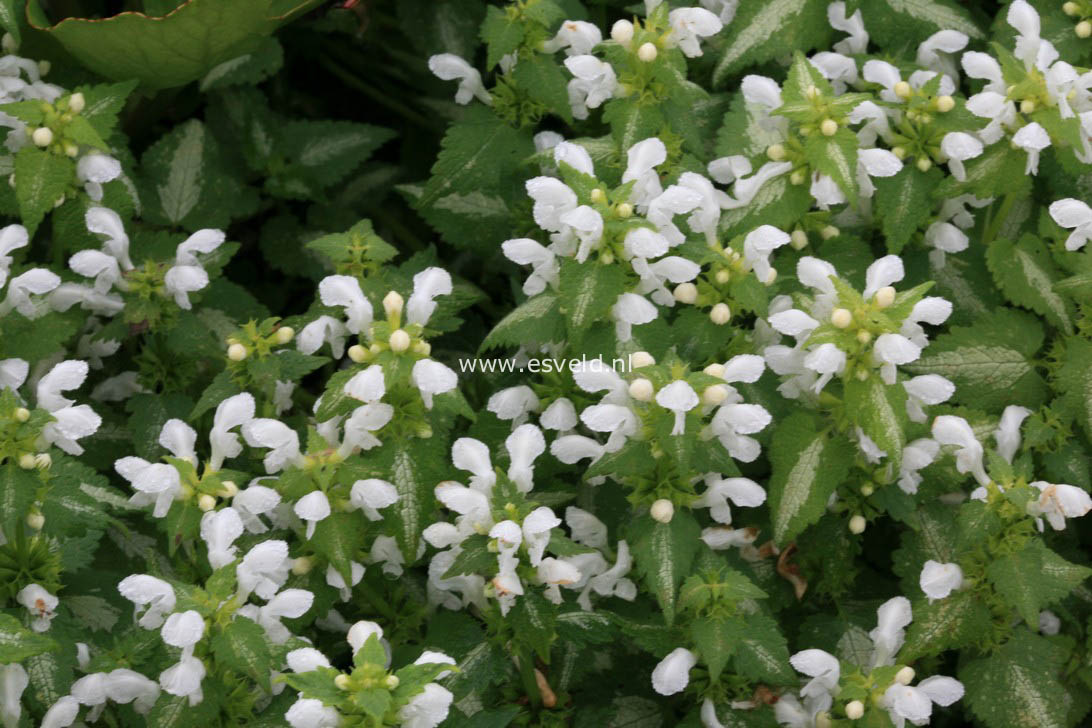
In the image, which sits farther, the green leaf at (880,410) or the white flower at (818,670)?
the white flower at (818,670)

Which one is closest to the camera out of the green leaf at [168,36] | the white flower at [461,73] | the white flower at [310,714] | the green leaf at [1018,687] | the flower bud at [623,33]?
the white flower at [310,714]

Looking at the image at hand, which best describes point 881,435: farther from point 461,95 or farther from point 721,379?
point 461,95

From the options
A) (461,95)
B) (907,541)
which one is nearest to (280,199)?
(461,95)

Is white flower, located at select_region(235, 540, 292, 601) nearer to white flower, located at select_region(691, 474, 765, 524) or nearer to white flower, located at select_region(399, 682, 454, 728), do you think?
white flower, located at select_region(399, 682, 454, 728)

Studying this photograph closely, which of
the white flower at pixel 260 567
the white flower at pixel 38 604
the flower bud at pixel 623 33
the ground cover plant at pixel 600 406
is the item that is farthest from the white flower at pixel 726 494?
the white flower at pixel 38 604

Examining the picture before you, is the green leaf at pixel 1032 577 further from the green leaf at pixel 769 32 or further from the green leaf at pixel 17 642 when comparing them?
the green leaf at pixel 17 642

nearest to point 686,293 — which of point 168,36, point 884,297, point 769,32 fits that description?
point 884,297

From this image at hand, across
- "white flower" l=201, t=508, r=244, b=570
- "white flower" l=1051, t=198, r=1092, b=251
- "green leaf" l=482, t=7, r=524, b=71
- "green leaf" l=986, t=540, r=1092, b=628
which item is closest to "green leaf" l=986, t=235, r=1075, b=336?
"white flower" l=1051, t=198, r=1092, b=251
